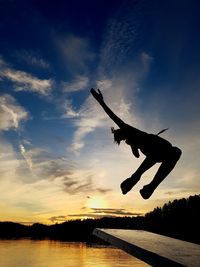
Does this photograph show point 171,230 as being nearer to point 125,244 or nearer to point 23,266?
point 23,266

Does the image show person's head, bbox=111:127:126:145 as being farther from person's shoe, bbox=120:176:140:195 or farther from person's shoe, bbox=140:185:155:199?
person's shoe, bbox=140:185:155:199

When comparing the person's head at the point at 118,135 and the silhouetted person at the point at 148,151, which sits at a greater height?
the person's head at the point at 118,135

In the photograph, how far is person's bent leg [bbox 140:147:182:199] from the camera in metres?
4.16

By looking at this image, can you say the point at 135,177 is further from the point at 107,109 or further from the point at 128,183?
the point at 107,109

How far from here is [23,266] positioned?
9256 centimetres

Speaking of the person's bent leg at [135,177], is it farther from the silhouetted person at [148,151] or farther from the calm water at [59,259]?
the calm water at [59,259]

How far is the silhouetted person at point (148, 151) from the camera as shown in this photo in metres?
4.17

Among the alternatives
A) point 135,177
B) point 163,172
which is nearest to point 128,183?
point 135,177

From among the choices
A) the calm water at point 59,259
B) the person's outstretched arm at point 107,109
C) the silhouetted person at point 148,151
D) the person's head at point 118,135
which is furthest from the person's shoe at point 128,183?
the calm water at point 59,259

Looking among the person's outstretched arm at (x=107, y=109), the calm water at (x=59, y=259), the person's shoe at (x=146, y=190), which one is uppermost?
the calm water at (x=59, y=259)

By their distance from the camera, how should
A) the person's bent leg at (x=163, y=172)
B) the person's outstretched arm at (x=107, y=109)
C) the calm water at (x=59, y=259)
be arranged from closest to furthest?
the person's bent leg at (x=163, y=172)
the person's outstretched arm at (x=107, y=109)
the calm water at (x=59, y=259)

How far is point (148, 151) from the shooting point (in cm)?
436

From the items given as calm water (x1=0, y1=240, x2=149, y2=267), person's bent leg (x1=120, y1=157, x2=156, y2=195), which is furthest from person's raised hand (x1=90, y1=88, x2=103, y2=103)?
calm water (x1=0, y1=240, x2=149, y2=267)

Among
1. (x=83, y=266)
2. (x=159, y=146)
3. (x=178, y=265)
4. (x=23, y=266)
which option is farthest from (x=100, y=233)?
(x=83, y=266)
